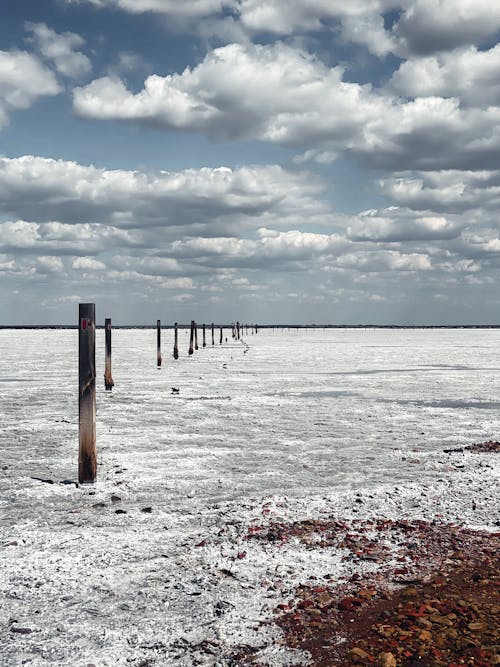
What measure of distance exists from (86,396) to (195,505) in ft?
6.58

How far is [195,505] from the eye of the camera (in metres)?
6.41


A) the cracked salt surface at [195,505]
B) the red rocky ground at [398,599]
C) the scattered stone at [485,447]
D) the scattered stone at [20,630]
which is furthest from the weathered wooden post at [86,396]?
the scattered stone at [485,447]

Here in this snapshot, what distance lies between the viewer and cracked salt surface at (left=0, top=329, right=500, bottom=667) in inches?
149

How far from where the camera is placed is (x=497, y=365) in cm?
2798

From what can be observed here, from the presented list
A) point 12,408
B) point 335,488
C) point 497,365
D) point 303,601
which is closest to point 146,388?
point 12,408

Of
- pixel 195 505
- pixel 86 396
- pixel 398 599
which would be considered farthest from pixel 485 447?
pixel 86 396

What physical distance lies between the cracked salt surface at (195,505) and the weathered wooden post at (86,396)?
269 millimetres

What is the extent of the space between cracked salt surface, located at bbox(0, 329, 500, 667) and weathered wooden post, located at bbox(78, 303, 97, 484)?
27cm

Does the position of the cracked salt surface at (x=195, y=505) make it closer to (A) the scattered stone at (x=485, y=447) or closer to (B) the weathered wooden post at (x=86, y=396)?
(B) the weathered wooden post at (x=86, y=396)

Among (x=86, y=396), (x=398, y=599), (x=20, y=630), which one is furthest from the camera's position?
(x=86, y=396)

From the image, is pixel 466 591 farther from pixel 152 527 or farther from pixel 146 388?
pixel 146 388

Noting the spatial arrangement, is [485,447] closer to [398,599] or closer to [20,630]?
[398,599]

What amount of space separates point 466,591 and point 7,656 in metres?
2.96

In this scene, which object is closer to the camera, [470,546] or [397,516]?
[470,546]
